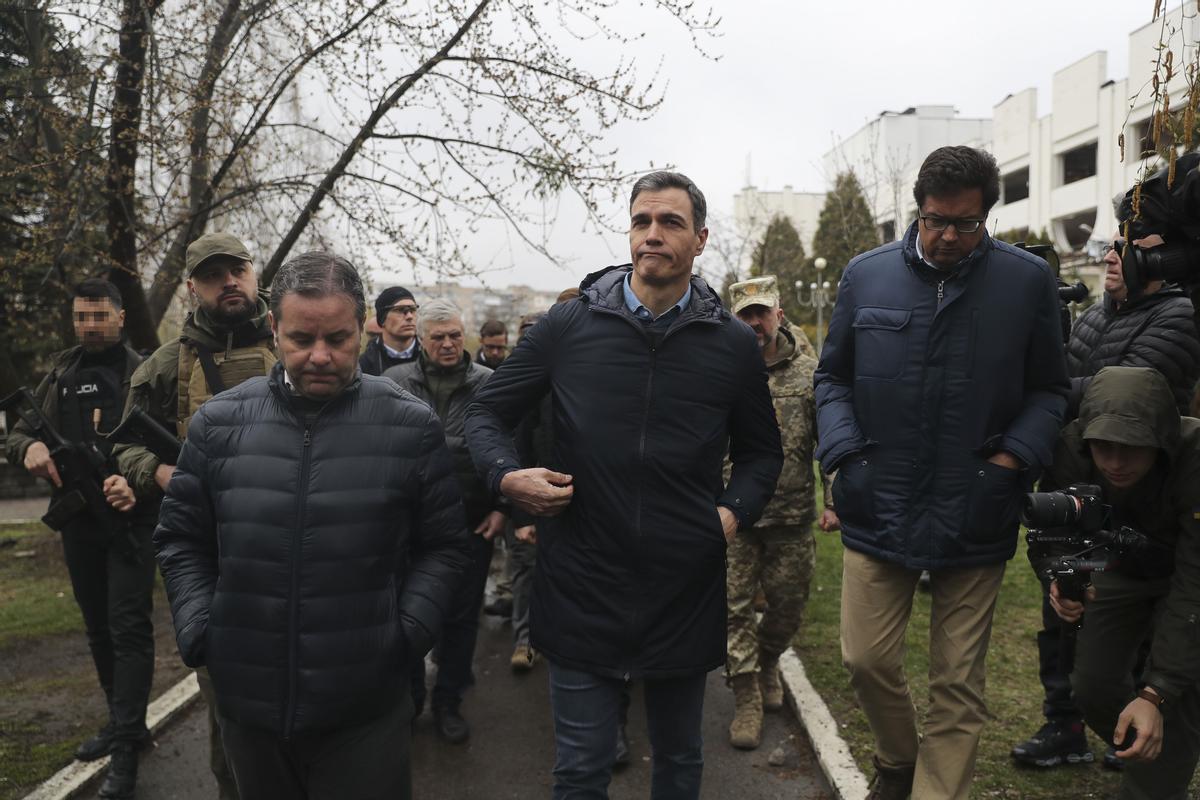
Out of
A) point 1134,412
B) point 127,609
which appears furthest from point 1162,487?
point 127,609

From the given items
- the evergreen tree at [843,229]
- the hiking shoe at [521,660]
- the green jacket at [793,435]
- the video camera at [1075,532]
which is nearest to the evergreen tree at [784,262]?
the evergreen tree at [843,229]

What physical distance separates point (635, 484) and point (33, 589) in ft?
27.7

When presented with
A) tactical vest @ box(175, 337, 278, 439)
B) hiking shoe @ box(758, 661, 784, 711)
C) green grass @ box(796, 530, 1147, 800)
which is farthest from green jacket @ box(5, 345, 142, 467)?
green grass @ box(796, 530, 1147, 800)

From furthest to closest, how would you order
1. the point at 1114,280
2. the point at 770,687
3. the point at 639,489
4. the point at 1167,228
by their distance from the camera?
the point at 770,687 < the point at 1114,280 < the point at 639,489 < the point at 1167,228

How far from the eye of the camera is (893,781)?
352 cm

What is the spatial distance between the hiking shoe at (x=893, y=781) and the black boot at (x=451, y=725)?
2239mm

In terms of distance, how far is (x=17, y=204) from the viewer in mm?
7609

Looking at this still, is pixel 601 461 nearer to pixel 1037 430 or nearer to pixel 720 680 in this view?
pixel 1037 430

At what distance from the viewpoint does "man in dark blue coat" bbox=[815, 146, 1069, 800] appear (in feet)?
10.3

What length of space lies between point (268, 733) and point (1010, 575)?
6897 mm

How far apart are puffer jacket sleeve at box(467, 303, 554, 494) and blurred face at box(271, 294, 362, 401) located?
59 centimetres

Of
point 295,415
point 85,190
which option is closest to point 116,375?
point 295,415

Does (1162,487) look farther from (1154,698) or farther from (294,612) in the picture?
(294,612)

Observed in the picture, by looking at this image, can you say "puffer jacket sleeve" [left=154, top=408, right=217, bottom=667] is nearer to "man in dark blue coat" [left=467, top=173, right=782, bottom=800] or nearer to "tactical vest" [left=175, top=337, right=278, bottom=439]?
"man in dark blue coat" [left=467, top=173, right=782, bottom=800]
